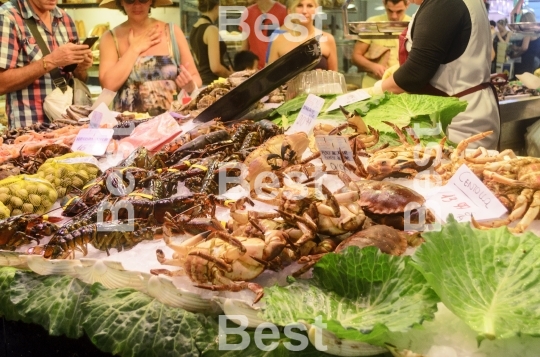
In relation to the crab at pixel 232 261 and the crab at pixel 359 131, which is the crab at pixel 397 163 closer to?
the crab at pixel 359 131

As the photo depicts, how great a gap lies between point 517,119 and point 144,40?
11.8ft

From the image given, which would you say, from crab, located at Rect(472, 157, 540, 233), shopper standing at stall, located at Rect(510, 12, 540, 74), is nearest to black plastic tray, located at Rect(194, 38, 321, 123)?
crab, located at Rect(472, 157, 540, 233)

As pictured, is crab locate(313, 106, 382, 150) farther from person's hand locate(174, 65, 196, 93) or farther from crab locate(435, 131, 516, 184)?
person's hand locate(174, 65, 196, 93)

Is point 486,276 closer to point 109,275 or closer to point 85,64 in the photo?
point 109,275

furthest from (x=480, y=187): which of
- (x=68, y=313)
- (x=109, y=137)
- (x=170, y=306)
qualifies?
(x=109, y=137)

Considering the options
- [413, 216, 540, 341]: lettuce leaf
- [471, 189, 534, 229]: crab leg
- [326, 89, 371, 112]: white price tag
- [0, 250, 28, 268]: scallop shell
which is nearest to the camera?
[413, 216, 540, 341]: lettuce leaf

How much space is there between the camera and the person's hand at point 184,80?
4676 millimetres

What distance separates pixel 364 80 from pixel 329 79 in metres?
2.86

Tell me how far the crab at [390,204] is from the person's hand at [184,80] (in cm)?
325

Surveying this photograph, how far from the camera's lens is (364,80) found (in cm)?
698

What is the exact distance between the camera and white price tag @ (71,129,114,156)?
10.1 ft

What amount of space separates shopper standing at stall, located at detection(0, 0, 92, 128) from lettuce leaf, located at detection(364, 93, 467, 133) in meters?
2.49

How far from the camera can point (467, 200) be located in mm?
1752

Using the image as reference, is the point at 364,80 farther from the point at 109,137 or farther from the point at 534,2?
the point at 109,137
